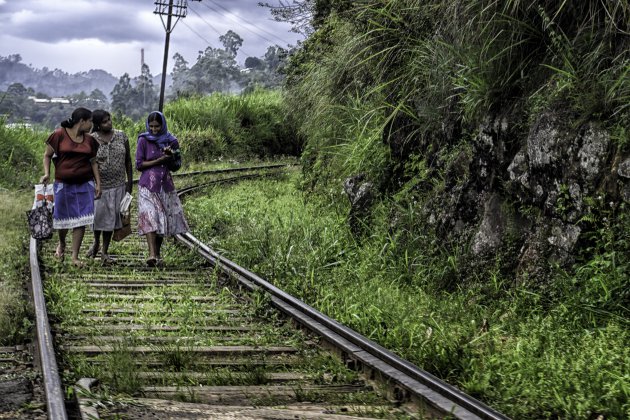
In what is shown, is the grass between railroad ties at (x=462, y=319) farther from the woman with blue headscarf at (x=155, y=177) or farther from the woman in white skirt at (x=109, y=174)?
the woman in white skirt at (x=109, y=174)

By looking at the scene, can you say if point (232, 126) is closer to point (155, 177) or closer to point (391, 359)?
point (155, 177)

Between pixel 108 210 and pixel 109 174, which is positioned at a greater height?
pixel 109 174

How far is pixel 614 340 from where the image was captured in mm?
5246

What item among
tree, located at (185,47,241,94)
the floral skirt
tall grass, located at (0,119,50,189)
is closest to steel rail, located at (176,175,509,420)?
the floral skirt

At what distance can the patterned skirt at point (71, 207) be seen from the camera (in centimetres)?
911

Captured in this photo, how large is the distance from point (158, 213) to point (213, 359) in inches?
170

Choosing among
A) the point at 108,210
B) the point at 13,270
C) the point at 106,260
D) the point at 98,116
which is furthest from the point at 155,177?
the point at 13,270

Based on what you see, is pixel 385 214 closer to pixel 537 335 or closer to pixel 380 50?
pixel 380 50

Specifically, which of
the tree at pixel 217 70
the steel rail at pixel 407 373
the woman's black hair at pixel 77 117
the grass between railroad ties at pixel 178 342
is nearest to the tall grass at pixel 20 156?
the woman's black hair at pixel 77 117

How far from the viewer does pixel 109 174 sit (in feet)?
31.4

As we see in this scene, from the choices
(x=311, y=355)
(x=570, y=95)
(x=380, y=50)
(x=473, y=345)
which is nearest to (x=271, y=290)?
(x=311, y=355)

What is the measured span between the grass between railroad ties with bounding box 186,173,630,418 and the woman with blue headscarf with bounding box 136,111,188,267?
1.04m

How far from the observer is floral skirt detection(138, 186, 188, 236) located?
9.47 meters

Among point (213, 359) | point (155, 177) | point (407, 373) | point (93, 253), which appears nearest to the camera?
point (407, 373)
